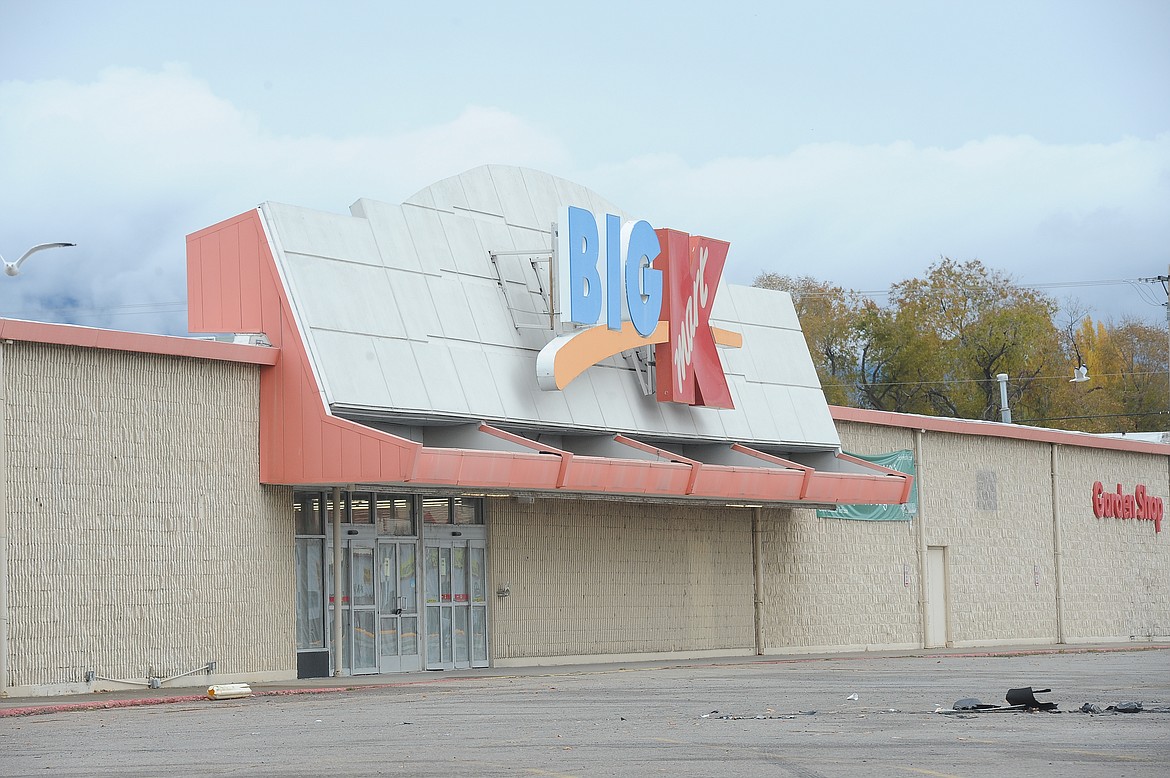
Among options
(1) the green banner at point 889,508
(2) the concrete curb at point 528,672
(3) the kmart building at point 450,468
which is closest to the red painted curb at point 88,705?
(2) the concrete curb at point 528,672

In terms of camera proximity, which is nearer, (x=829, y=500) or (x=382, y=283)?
(x=382, y=283)

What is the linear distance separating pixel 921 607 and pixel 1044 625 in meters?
5.64

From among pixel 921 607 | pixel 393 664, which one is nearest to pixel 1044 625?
pixel 921 607

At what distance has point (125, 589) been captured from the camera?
71.7 ft

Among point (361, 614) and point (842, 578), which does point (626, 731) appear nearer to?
point (361, 614)

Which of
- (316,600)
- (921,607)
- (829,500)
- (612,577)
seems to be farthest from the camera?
(921,607)

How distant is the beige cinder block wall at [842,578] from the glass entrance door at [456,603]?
800 centimetres

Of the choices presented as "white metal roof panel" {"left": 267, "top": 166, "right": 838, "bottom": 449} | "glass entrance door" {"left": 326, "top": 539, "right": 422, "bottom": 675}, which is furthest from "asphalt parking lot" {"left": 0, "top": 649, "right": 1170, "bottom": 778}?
"white metal roof panel" {"left": 267, "top": 166, "right": 838, "bottom": 449}

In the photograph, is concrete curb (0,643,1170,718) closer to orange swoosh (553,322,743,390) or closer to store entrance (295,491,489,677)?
store entrance (295,491,489,677)

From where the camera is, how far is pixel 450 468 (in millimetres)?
23469

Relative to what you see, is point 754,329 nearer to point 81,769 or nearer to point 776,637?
point 776,637

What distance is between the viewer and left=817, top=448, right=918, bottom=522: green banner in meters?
35.3

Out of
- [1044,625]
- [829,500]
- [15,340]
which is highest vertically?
[15,340]

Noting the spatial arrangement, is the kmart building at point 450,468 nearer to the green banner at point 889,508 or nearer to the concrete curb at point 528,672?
the green banner at point 889,508
